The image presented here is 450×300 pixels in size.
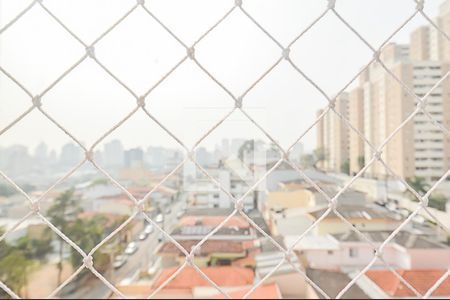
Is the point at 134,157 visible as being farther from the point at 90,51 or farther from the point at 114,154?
the point at 90,51

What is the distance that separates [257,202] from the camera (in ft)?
8.70

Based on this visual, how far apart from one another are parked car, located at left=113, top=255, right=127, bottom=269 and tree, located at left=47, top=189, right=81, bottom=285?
1.45ft

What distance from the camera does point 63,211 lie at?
3277 millimetres

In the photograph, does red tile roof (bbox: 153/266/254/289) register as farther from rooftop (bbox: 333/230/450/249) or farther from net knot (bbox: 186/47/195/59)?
net knot (bbox: 186/47/195/59)

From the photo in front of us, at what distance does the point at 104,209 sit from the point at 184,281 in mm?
1056

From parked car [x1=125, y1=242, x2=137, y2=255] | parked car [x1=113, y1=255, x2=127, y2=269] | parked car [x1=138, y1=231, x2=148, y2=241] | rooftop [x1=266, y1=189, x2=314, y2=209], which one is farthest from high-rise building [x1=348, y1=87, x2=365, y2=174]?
parked car [x1=113, y1=255, x2=127, y2=269]

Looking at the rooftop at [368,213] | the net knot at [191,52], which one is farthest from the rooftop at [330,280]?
the net knot at [191,52]

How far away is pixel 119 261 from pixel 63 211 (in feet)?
2.15

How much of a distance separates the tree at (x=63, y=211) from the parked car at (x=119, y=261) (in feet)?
1.45

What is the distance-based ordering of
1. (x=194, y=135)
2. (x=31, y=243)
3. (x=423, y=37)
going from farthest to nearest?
(x=423, y=37) < (x=31, y=243) < (x=194, y=135)

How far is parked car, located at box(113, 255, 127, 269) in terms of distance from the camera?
333cm

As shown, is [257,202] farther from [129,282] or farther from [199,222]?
[129,282]

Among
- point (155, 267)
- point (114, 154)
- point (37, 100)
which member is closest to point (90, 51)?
point (37, 100)

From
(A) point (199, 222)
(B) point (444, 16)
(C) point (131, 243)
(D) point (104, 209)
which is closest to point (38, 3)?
(B) point (444, 16)
